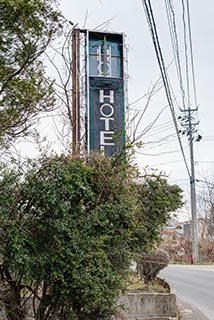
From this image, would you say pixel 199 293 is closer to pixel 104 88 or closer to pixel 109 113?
pixel 109 113

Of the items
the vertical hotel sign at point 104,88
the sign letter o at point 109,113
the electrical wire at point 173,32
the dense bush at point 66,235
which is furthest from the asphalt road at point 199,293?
the electrical wire at point 173,32

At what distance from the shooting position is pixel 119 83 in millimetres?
8828

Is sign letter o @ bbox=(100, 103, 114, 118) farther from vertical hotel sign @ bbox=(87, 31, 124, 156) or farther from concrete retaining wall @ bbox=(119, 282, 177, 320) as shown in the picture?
concrete retaining wall @ bbox=(119, 282, 177, 320)

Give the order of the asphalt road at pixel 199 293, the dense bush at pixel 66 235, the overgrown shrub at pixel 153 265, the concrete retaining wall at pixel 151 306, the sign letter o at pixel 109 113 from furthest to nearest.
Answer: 1. the asphalt road at pixel 199 293
2. the overgrown shrub at pixel 153 265
3. the sign letter o at pixel 109 113
4. the concrete retaining wall at pixel 151 306
5. the dense bush at pixel 66 235

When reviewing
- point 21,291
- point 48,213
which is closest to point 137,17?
point 48,213

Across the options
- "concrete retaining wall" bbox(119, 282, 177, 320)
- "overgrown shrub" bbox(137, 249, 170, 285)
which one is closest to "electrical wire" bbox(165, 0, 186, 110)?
"overgrown shrub" bbox(137, 249, 170, 285)

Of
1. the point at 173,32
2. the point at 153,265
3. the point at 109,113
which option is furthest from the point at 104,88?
the point at 153,265

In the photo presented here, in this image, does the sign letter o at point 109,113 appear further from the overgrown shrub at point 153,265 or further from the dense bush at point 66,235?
the overgrown shrub at point 153,265

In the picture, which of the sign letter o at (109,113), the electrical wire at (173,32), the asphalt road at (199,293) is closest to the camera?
the electrical wire at (173,32)

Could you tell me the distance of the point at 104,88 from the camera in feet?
28.7

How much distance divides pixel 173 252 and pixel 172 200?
93.9ft

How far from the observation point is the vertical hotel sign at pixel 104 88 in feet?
27.3

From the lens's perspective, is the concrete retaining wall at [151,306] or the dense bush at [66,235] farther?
the concrete retaining wall at [151,306]

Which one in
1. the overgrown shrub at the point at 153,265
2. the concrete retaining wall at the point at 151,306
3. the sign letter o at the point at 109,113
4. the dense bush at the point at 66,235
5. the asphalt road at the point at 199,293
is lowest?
the asphalt road at the point at 199,293
